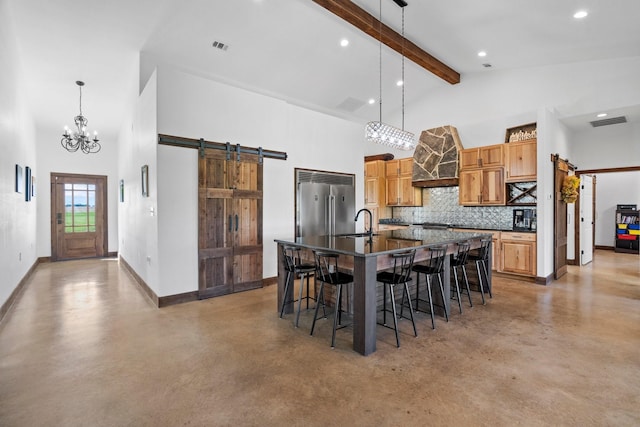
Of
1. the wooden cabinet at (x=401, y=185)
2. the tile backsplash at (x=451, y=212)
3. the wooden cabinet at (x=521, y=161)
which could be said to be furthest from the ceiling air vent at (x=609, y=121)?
the wooden cabinet at (x=401, y=185)

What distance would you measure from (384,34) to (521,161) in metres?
3.27

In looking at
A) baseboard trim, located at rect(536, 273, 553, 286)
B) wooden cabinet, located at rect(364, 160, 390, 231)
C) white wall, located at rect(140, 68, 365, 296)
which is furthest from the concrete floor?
wooden cabinet, located at rect(364, 160, 390, 231)

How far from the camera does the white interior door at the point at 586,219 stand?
7.19 metres

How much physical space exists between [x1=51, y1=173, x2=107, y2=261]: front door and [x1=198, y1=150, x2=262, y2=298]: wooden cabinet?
583 centimetres

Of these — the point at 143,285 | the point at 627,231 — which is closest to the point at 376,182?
the point at 143,285

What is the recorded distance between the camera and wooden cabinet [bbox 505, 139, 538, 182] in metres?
5.58

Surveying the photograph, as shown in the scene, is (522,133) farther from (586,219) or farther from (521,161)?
(586,219)

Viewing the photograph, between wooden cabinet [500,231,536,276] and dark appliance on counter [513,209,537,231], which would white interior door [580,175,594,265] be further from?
wooden cabinet [500,231,536,276]

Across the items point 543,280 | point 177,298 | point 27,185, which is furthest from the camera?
point 27,185

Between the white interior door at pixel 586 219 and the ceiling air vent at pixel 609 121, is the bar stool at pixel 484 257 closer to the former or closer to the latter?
the ceiling air vent at pixel 609 121

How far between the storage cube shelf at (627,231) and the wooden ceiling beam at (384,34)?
22.3 ft

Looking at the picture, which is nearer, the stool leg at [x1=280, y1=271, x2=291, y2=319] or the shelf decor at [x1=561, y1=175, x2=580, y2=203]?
the stool leg at [x1=280, y1=271, x2=291, y2=319]

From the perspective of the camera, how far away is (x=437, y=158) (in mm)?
6832

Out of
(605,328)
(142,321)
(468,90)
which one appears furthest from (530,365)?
(468,90)
